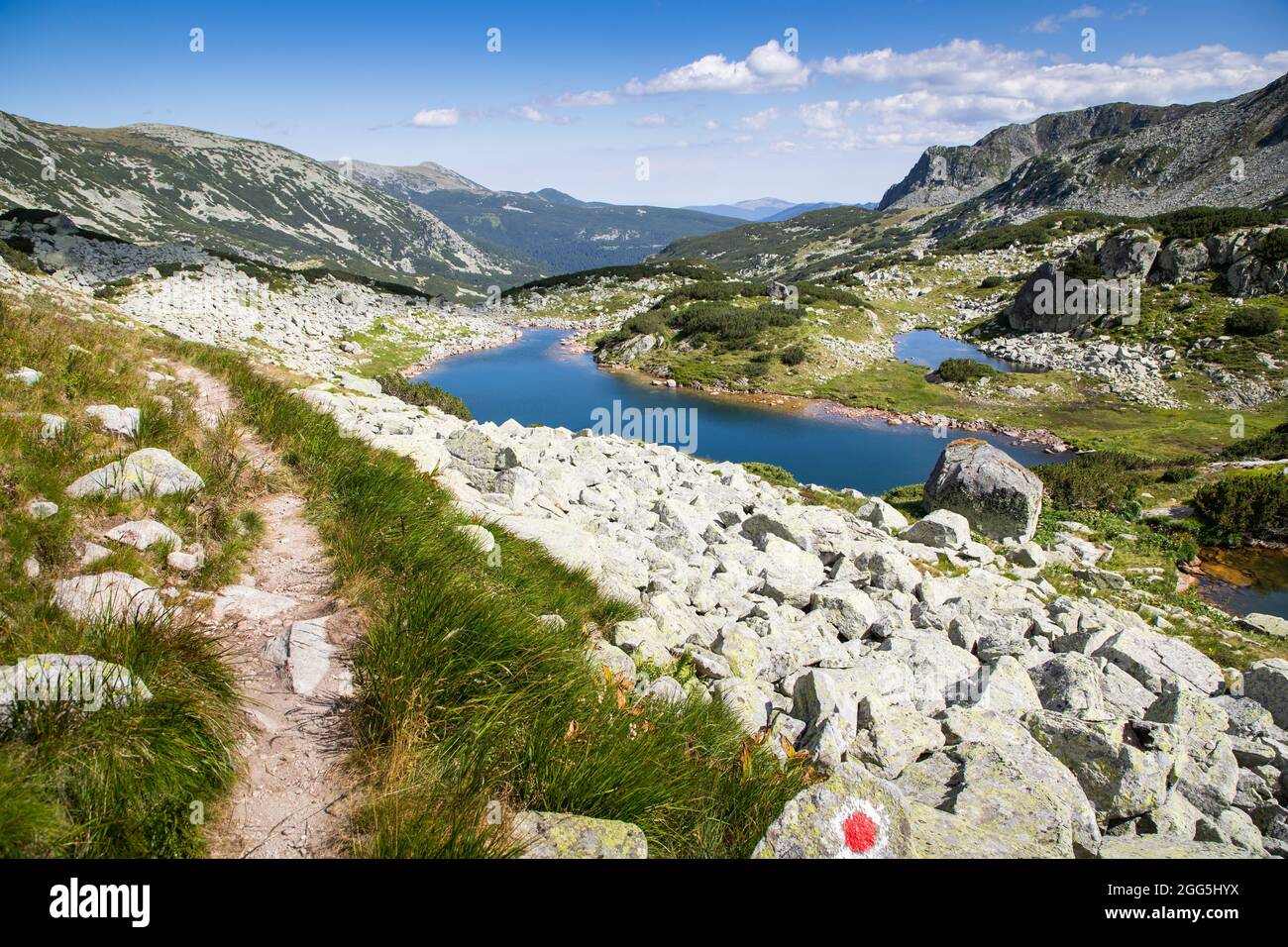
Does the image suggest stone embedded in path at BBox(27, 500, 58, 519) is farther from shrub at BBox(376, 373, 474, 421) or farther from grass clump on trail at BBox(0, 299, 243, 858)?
shrub at BBox(376, 373, 474, 421)

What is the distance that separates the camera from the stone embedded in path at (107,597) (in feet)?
12.7

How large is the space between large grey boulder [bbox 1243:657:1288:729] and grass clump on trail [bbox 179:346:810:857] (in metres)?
8.89

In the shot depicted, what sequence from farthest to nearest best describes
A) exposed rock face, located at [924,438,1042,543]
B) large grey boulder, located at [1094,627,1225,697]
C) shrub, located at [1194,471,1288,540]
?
shrub, located at [1194,471,1288,540] < exposed rock face, located at [924,438,1042,543] < large grey boulder, located at [1094,627,1225,697]

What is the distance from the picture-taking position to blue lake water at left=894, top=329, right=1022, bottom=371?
6538 centimetres

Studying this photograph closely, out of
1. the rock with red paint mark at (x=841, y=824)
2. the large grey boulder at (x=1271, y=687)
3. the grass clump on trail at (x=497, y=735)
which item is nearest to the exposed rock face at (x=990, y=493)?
the large grey boulder at (x=1271, y=687)

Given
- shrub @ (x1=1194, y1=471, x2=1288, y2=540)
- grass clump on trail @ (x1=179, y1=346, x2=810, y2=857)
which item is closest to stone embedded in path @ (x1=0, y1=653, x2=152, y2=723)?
grass clump on trail @ (x1=179, y1=346, x2=810, y2=857)

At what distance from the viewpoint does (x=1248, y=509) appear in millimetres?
23656

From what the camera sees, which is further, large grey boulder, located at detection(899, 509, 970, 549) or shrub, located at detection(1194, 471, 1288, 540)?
shrub, located at detection(1194, 471, 1288, 540)

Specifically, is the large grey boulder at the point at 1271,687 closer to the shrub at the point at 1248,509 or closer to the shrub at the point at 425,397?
the shrub at the point at 1248,509

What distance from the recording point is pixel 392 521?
6148mm
